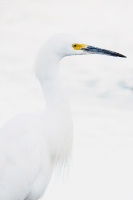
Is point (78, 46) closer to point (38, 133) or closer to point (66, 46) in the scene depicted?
point (66, 46)

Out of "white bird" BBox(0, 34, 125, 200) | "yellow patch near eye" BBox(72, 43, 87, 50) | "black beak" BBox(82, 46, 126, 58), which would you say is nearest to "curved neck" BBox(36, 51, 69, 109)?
"white bird" BBox(0, 34, 125, 200)

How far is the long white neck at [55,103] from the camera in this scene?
5.31m

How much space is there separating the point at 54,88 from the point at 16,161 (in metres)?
0.78

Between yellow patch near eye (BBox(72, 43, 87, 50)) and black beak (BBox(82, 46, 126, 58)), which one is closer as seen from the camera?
yellow patch near eye (BBox(72, 43, 87, 50))

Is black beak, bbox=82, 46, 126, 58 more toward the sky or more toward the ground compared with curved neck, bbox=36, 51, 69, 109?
more toward the sky

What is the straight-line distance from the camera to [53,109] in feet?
18.0

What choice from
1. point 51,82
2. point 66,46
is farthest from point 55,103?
point 66,46

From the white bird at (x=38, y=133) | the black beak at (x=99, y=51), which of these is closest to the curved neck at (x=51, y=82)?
the white bird at (x=38, y=133)

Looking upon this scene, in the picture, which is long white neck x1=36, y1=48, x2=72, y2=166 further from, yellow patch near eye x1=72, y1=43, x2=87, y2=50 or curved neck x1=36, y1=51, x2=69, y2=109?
yellow patch near eye x1=72, y1=43, x2=87, y2=50

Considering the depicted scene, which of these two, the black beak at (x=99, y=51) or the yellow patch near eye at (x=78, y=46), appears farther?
the black beak at (x=99, y=51)

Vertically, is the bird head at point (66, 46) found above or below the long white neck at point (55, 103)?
above

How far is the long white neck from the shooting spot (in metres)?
5.31

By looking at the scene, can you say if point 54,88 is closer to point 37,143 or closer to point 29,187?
point 37,143

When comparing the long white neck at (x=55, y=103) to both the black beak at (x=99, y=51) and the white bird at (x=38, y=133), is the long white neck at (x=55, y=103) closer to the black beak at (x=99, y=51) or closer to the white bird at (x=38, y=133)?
the white bird at (x=38, y=133)
